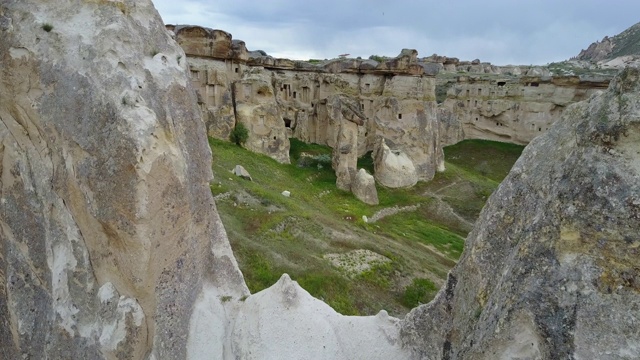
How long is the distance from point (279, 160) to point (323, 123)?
685 centimetres

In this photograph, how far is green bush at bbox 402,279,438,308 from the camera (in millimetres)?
15320

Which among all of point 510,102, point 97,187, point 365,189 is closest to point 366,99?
point 365,189

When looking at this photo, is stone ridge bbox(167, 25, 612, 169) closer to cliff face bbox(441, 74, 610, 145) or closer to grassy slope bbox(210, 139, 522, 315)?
cliff face bbox(441, 74, 610, 145)

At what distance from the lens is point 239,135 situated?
104 ft

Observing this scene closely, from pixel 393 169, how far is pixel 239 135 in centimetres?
1170

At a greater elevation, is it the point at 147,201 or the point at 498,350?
the point at 147,201

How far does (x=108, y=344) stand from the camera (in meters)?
6.46

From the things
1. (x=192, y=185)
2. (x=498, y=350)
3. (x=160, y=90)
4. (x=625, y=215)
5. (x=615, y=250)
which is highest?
(x=160, y=90)

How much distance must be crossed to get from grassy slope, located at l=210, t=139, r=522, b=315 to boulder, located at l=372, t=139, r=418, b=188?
2.87 ft

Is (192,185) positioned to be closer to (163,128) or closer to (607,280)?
(163,128)

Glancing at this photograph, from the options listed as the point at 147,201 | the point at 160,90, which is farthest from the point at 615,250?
the point at 160,90

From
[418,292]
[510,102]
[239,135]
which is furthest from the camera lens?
Result: [510,102]

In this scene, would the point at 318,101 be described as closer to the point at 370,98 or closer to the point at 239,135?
the point at 370,98

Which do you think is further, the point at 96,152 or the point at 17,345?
the point at 17,345
